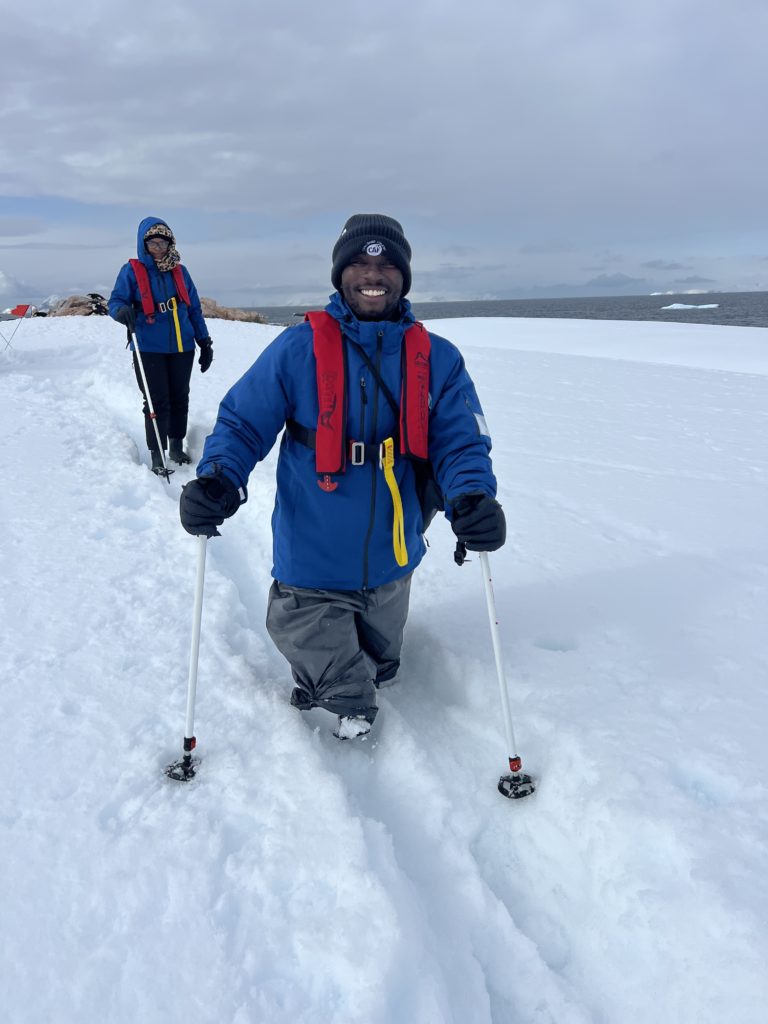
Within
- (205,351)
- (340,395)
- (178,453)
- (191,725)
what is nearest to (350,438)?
(340,395)

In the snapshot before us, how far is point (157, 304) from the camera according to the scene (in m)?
5.72

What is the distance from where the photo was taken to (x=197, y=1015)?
164 cm

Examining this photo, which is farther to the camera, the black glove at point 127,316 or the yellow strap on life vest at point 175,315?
the yellow strap on life vest at point 175,315

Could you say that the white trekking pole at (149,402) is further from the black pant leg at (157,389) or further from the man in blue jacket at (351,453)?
the man in blue jacket at (351,453)

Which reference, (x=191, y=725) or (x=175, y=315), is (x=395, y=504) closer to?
(x=191, y=725)

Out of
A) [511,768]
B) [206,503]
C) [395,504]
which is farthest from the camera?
[395,504]

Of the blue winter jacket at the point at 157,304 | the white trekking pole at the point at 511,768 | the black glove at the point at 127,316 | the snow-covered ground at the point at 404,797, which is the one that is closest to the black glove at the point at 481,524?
the white trekking pole at the point at 511,768

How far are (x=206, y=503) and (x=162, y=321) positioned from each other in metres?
4.01

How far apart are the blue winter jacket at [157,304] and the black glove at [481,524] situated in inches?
160

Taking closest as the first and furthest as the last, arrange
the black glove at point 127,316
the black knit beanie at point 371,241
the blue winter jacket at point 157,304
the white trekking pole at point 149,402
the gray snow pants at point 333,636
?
1. the black knit beanie at point 371,241
2. the gray snow pants at point 333,636
3. the black glove at point 127,316
4. the blue winter jacket at point 157,304
5. the white trekking pole at point 149,402

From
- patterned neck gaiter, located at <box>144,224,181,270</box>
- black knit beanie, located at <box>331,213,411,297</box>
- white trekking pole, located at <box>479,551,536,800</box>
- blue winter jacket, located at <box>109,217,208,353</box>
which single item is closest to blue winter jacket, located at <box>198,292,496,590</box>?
black knit beanie, located at <box>331,213,411,297</box>

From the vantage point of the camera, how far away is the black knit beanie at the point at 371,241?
2.51 meters

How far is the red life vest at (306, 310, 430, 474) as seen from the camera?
252cm

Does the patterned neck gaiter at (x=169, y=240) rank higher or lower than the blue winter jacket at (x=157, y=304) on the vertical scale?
higher
